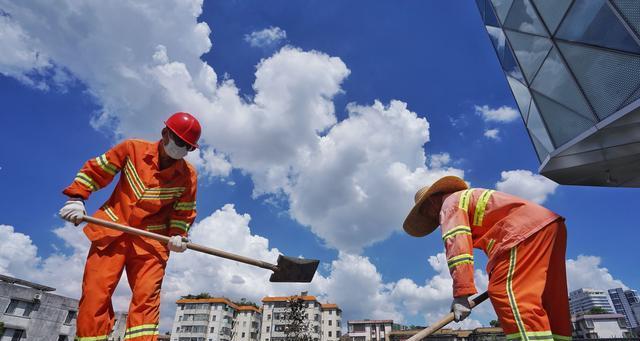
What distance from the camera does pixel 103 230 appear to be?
3.23 m

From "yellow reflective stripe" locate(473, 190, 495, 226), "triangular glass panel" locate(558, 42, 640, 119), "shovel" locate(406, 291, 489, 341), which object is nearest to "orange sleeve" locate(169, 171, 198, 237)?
"shovel" locate(406, 291, 489, 341)

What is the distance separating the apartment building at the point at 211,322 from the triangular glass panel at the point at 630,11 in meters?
65.5

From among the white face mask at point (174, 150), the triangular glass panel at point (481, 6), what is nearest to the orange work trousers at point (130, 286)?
the white face mask at point (174, 150)

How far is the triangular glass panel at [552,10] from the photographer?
29.6 feet

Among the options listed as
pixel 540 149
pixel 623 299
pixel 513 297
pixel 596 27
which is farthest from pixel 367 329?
pixel 623 299

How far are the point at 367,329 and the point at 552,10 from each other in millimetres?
64260

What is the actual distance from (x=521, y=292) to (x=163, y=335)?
76.0m

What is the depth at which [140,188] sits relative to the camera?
351 cm

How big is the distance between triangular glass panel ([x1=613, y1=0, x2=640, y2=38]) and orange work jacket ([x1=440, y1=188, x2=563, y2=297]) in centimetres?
721

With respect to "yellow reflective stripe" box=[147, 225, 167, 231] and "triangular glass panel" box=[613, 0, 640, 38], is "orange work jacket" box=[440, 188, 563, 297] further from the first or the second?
"triangular glass panel" box=[613, 0, 640, 38]

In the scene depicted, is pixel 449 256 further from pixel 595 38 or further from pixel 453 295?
pixel 595 38

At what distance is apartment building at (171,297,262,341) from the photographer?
61.2 meters

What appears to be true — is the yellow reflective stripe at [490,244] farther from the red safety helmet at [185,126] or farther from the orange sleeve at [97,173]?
the orange sleeve at [97,173]

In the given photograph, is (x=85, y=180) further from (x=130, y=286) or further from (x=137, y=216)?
(x=130, y=286)
